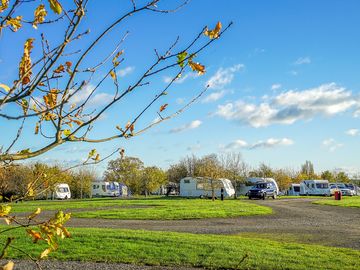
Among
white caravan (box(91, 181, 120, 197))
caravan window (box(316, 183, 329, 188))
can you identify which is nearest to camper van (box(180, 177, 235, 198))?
caravan window (box(316, 183, 329, 188))

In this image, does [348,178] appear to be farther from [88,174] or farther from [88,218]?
[88,218]

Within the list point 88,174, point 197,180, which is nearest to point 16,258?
point 197,180

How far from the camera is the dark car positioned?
4431 centimetres

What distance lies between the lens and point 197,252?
934 cm

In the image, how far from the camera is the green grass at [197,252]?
839 centimetres

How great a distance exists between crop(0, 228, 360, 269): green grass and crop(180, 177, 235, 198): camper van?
115 ft

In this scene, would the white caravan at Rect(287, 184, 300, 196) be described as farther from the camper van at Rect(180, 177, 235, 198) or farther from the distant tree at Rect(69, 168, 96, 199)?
the distant tree at Rect(69, 168, 96, 199)

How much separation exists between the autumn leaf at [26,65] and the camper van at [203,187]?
4406 centimetres

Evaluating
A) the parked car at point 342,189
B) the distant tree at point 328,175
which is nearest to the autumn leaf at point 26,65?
the parked car at point 342,189

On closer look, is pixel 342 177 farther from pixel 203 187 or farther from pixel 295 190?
pixel 203 187

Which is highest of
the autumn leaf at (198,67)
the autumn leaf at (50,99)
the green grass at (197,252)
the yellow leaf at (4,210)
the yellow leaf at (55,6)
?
the yellow leaf at (55,6)

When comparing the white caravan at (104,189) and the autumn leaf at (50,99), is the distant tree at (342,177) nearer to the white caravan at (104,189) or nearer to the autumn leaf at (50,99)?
the white caravan at (104,189)

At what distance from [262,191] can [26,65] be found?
144 ft

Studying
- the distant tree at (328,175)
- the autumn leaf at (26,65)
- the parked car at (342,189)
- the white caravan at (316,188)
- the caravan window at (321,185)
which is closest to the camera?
the autumn leaf at (26,65)
